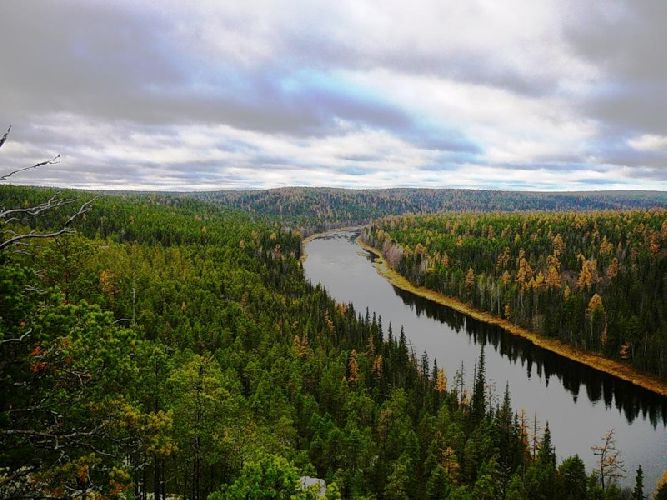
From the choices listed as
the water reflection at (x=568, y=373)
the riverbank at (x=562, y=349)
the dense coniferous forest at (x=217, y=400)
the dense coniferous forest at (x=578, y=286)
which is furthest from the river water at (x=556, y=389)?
the dense coniferous forest at (x=578, y=286)

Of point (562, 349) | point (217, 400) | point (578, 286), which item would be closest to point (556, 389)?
point (562, 349)

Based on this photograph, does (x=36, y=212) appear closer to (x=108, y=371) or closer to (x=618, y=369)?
(x=108, y=371)

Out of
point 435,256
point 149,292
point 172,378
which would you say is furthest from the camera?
point 435,256

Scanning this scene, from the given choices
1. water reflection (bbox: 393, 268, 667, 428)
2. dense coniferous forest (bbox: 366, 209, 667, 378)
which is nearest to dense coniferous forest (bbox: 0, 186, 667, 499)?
dense coniferous forest (bbox: 366, 209, 667, 378)

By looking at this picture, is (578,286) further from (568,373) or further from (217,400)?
(217,400)

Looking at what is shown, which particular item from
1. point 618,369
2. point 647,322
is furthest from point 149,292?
point 647,322

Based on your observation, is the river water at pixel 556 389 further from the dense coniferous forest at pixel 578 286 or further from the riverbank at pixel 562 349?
the dense coniferous forest at pixel 578 286

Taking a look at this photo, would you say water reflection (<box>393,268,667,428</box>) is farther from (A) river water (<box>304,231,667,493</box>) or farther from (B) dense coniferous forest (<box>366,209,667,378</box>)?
(B) dense coniferous forest (<box>366,209,667,378</box>)
